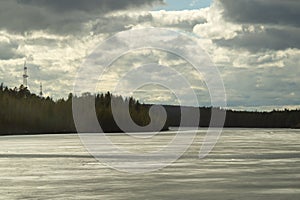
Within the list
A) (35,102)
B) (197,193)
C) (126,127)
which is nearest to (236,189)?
(197,193)

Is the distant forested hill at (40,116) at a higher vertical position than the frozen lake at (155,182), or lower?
higher

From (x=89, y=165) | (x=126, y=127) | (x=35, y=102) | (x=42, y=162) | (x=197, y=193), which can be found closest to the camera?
(x=197, y=193)

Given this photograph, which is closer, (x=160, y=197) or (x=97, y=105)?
(x=160, y=197)

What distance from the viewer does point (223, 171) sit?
3133 centimetres

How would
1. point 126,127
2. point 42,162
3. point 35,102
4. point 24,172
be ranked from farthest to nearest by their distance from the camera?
point 126,127
point 35,102
point 42,162
point 24,172

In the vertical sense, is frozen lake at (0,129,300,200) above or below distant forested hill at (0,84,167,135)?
below

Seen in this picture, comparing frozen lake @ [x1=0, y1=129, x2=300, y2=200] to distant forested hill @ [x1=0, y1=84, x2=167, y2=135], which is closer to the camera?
frozen lake @ [x1=0, y1=129, x2=300, y2=200]

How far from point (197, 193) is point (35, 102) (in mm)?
148237

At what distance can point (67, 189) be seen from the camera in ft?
75.3

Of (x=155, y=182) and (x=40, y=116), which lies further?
(x=40, y=116)

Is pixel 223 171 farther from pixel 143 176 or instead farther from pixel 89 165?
pixel 89 165

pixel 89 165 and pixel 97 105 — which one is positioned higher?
pixel 97 105

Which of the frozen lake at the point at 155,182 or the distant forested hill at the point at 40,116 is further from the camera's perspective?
the distant forested hill at the point at 40,116

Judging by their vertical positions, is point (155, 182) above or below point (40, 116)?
below
